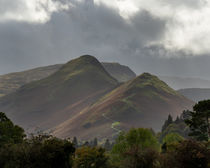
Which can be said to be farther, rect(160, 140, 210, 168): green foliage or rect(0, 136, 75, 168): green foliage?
rect(0, 136, 75, 168): green foliage

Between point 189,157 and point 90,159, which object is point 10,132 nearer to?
point 90,159

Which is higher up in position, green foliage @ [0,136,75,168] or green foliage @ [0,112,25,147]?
green foliage @ [0,112,25,147]

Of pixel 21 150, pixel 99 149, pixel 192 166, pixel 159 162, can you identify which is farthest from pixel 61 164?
pixel 192 166

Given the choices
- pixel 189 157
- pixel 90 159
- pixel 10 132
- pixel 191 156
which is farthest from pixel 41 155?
pixel 10 132

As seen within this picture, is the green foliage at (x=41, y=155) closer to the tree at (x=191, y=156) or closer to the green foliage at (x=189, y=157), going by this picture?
the green foliage at (x=189, y=157)

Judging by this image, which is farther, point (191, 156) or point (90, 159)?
point (90, 159)

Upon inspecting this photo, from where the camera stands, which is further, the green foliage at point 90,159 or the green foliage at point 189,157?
the green foliage at point 90,159

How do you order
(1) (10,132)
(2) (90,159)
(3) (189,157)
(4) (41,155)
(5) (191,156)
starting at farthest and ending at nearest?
(1) (10,132) → (2) (90,159) → (4) (41,155) → (5) (191,156) → (3) (189,157)

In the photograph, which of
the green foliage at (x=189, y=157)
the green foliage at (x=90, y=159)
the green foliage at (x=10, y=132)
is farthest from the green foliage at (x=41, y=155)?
the green foliage at (x=10, y=132)

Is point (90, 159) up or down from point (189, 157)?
down

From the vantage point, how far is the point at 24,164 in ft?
160

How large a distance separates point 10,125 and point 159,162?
145 feet

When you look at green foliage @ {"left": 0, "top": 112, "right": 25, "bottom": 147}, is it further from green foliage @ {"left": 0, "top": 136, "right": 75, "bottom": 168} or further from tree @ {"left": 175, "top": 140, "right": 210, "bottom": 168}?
tree @ {"left": 175, "top": 140, "right": 210, "bottom": 168}

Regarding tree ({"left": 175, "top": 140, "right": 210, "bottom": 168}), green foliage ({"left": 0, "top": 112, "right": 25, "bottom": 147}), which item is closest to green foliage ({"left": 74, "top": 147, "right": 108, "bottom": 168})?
tree ({"left": 175, "top": 140, "right": 210, "bottom": 168})
